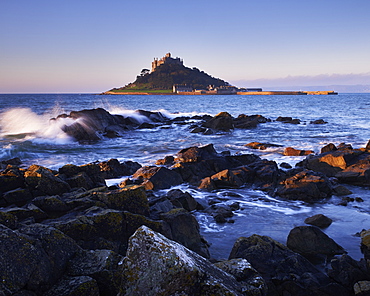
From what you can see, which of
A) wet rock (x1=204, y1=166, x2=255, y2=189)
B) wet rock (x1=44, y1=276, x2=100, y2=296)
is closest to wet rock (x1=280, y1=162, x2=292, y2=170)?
wet rock (x1=204, y1=166, x2=255, y2=189)

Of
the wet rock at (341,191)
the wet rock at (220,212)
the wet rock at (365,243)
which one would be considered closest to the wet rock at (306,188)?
the wet rock at (341,191)

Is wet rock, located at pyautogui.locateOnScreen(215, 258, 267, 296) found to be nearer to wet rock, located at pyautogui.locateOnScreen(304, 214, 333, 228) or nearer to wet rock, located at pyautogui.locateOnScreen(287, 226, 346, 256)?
wet rock, located at pyautogui.locateOnScreen(287, 226, 346, 256)

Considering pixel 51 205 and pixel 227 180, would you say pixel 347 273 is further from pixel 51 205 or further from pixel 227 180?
pixel 227 180

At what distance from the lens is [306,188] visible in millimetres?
11117

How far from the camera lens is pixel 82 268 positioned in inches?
146

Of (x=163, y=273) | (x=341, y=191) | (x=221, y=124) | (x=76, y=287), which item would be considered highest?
(x=163, y=273)

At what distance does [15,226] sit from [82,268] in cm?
170

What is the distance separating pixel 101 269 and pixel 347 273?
157 inches

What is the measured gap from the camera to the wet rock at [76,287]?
333 centimetres

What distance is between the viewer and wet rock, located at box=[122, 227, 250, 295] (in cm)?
289

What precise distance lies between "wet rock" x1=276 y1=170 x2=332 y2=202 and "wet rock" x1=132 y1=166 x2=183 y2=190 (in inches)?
153

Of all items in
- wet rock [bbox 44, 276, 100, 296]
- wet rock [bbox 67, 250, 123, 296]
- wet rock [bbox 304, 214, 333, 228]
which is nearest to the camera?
wet rock [bbox 44, 276, 100, 296]

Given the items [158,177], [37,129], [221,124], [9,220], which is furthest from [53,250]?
[221,124]

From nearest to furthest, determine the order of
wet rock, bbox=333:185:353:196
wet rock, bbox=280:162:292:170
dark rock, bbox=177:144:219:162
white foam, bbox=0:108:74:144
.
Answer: wet rock, bbox=333:185:353:196 < dark rock, bbox=177:144:219:162 < wet rock, bbox=280:162:292:170 < white foam, bbox=0:108:74:144
